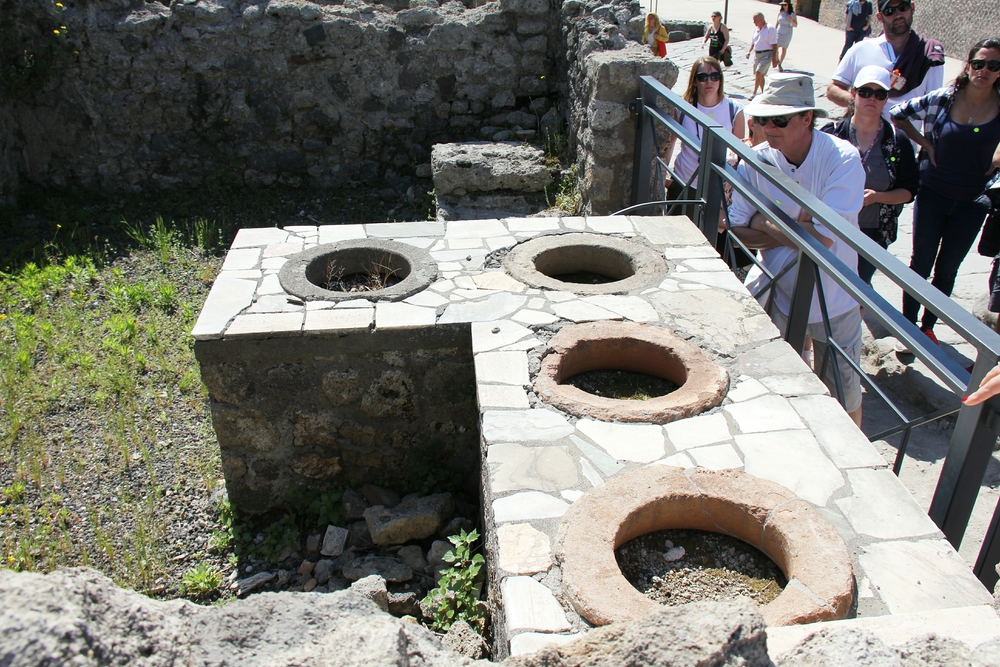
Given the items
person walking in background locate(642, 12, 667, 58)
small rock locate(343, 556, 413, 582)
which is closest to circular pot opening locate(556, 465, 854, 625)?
small rock locate(343, 556, 413, 582)

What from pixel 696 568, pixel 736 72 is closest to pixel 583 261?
pixel 696 568

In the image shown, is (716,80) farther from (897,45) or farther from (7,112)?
(7,112)

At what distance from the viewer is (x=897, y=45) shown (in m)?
5.30

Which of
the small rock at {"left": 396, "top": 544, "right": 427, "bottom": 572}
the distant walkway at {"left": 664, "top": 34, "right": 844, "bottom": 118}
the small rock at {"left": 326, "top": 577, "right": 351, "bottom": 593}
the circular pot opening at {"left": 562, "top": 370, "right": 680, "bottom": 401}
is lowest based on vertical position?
the small rock at {"left": 326, "top": 577, "right": 351, "bottom": 593}

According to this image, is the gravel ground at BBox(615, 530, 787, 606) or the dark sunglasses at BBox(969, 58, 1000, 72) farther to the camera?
the dark sunglasses at BBox(969, 58, 1000, 72)

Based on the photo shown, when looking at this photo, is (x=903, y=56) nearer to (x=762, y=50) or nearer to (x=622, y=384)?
(x=622, y=384)

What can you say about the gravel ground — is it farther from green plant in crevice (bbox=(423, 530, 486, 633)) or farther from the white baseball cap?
the white baseball cap

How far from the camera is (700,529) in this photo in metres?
2.79

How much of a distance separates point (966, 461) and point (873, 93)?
7.73 feet

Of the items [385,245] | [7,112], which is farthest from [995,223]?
[7,112]

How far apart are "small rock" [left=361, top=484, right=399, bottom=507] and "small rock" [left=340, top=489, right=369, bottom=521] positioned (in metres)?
0.04

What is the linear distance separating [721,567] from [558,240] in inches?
101

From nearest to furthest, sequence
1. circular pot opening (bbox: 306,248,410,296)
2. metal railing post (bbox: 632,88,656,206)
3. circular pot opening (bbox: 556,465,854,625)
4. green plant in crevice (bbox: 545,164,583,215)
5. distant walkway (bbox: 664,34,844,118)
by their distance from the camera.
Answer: circular pot opening (bbox: 556,465,854,625)
circular pot opening (bbox: 306,248,410,296)
metal railing post (bbox: 632,88,656,206)
green plant in crevice (bbox: 545,164,583,215)
distant walkway (bbox: 664,34,844,118)

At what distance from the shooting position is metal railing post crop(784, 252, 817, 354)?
3730 mm
